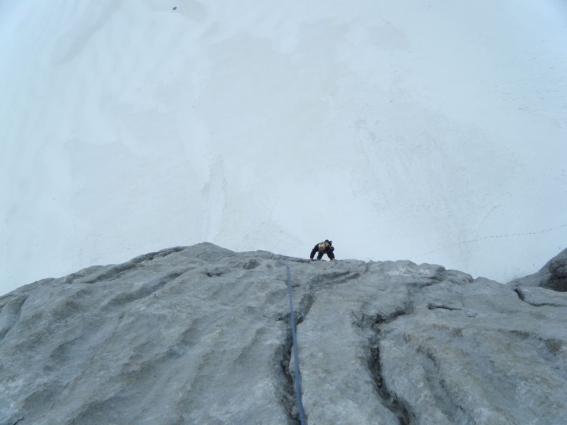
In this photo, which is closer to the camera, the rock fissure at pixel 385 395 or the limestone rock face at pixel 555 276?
the rock fissure at pixel 385 395

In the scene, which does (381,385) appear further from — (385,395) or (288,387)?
(288,387)

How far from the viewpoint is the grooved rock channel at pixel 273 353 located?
1.51m

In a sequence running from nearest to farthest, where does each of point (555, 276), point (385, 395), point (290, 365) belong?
point (385, 395), point (290, 365), point (555, 276)

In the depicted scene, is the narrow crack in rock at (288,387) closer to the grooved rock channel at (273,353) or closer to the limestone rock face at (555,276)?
the grooved rock channel at (273,353)

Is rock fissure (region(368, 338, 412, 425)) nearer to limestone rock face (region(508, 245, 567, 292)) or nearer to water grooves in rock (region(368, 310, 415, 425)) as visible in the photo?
water grooves in rock (region(368, 310, 415, 425))

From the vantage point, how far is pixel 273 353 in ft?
6.06

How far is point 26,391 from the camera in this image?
5.57ft

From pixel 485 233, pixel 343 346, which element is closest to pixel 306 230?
pixel 485 233

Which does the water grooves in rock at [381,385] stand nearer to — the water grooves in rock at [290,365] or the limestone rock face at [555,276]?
the water grooves in rock at [290,365]

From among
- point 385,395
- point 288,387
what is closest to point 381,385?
point 385,395

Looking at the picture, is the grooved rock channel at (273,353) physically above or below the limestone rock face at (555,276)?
below

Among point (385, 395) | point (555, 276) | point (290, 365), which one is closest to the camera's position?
point (385, 395)

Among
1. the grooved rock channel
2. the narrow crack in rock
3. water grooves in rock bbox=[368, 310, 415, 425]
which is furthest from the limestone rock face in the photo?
the narrow crack in rock

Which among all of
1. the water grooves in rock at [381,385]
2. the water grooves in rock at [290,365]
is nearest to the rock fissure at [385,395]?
the water grooves in rock at [381,385]
